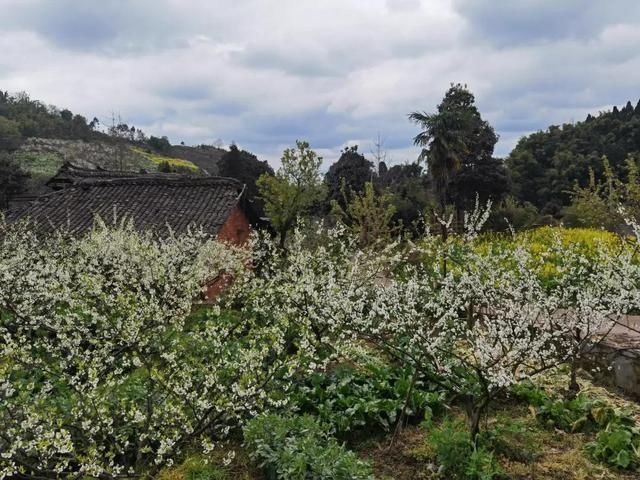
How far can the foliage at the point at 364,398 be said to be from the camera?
581 cm

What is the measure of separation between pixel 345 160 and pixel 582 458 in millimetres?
25453

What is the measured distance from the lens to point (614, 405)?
6285mm

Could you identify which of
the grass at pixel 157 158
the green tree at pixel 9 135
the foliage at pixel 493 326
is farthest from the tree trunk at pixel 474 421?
the grass at pixel 157 158

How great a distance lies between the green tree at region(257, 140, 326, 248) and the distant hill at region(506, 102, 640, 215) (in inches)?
878

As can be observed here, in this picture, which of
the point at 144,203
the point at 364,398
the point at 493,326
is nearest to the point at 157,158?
the point at 144,203

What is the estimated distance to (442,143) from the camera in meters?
25.6

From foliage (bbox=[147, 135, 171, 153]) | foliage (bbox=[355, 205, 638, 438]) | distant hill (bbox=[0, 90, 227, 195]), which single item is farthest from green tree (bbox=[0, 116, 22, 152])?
foliage (bbox=[355, 205, 638, 438])

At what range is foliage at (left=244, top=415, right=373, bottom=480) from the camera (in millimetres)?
4273

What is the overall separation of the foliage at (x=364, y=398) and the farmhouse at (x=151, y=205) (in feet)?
32.0

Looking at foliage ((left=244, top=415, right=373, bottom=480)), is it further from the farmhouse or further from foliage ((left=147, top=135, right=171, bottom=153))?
foliage ((left=147, top=135, right=171, bottom=153))

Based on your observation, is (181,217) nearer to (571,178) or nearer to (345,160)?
(345,160)

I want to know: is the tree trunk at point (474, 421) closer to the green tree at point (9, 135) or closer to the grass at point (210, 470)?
the grass at point (210, 470)

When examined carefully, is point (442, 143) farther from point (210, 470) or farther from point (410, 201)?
point (210, 470)

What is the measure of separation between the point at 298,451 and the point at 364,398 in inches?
68.7
